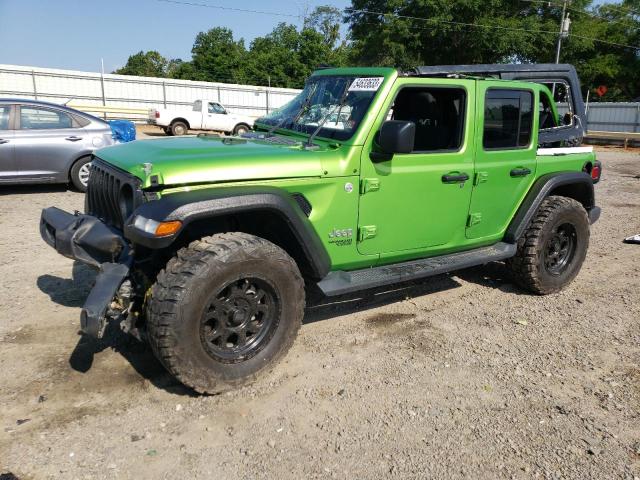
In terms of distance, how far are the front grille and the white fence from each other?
2213 cm

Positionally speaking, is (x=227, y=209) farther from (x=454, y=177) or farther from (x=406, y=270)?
(x=454, y=177)

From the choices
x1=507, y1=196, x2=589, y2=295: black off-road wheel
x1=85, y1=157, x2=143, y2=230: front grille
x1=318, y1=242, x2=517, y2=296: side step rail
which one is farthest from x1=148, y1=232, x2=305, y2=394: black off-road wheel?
x1=507, y1=196, x2=589, y2=295: black off-road wheel

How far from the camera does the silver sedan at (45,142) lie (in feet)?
27.6

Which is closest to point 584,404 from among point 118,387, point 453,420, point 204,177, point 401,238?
point 453,420

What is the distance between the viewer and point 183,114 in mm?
22750

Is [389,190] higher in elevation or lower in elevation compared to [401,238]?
higher

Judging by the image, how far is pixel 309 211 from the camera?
3543 mm

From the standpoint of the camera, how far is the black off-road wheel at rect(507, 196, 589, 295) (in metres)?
4.94

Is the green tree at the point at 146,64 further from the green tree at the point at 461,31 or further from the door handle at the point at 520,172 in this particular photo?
the door handle at the point at 520,172

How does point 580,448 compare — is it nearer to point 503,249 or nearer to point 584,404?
point 584,404

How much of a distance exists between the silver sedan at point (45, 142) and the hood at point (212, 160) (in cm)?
557

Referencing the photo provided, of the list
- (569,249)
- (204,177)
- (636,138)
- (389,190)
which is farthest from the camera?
(636,138)

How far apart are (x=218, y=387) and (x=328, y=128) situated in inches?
79.5

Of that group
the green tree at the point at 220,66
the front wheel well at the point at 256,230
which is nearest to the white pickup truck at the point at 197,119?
the front wheel well at the point at 256,230
